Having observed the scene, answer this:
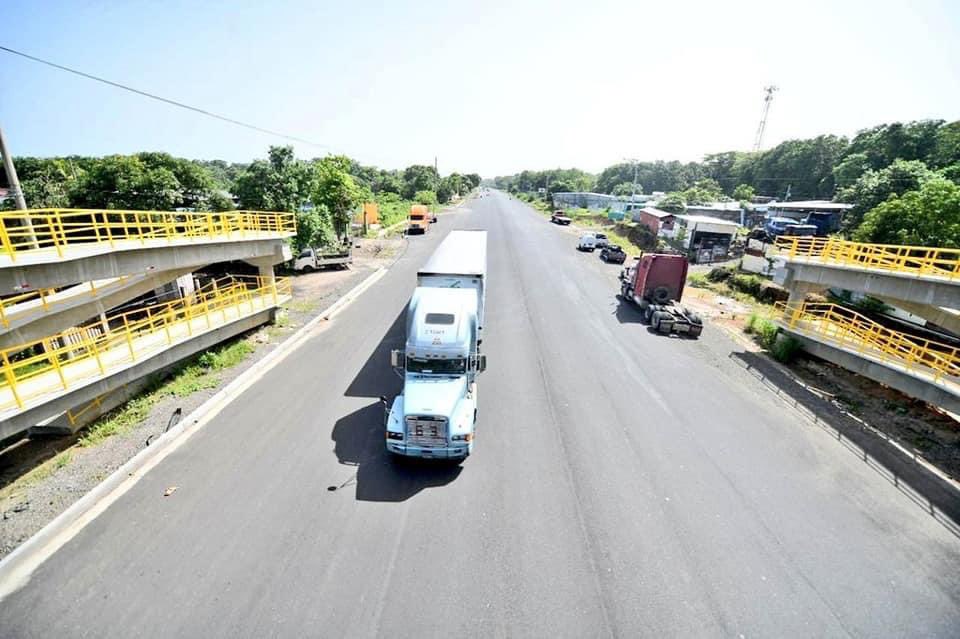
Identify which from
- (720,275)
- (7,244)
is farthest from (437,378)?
(720,275)

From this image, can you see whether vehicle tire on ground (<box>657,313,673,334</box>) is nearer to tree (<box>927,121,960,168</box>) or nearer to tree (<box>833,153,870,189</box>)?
tree (<box>927,121,960,168</box>)

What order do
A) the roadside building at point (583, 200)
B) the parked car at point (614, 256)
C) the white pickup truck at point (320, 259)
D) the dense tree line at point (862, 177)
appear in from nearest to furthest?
the dense tree line at point (862, 177)
the white pickup truck at point (320, 259)
the parked car at point (614, 256)
the roadside building at point (583, 200)

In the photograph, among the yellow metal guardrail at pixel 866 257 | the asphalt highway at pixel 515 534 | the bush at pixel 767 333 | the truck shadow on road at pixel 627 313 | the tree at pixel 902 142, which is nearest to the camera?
the asphalt highway at pixel 515 534

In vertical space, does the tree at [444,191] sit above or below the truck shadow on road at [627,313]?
above

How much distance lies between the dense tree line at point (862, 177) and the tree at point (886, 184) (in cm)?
7

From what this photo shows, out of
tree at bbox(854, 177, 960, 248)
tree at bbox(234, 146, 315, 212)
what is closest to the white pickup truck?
tree at bbox(234, 146, 315, 212)

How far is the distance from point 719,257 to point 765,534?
3477 cm

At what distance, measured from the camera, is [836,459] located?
10758 mm

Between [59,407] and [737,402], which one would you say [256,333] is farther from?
[737,402]

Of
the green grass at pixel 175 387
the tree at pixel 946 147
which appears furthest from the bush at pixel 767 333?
the tree at pixel 946 147

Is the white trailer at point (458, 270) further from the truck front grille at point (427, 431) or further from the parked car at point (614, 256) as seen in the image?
the parked car at point (614, 256)

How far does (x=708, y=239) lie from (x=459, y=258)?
30.4 metres

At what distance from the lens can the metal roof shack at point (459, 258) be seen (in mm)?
14094

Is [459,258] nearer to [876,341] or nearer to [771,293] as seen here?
[876,341]
